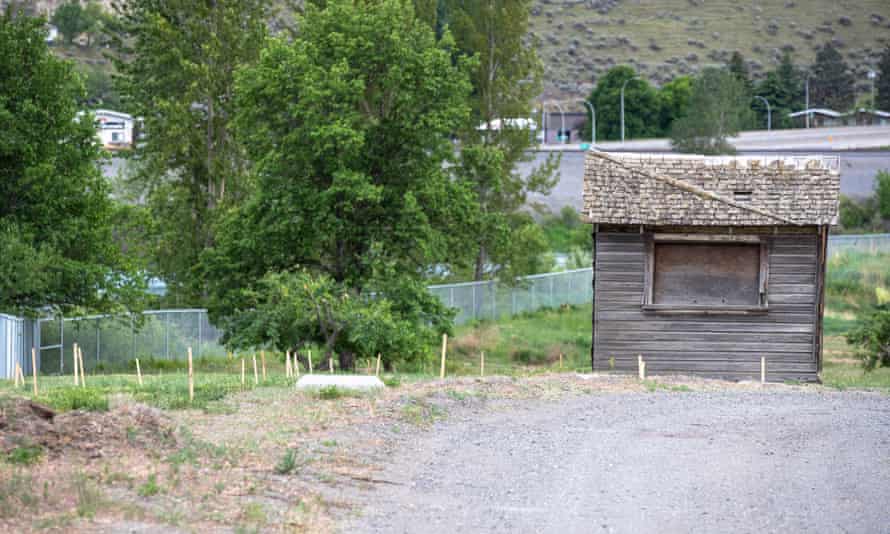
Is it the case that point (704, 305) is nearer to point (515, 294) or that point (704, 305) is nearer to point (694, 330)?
point (694, 330)

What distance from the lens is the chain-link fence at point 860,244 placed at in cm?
6569

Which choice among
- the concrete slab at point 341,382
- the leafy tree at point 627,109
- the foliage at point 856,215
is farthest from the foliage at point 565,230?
the concrete slab at point 341,382

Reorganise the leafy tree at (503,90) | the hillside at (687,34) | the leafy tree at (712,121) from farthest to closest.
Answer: the hillside at (687,34), the leafy tree at (712,121), the leafy tree at (503,90)

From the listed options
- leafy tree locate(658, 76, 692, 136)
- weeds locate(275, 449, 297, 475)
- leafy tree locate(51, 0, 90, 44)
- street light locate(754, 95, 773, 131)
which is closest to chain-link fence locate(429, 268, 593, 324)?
weeds locate(275, 449, 297, 475)

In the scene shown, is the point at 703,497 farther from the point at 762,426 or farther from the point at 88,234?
the point at 88,234

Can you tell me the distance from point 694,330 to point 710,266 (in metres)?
1.73

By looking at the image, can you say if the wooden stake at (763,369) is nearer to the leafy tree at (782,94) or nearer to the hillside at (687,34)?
the leafy tree at (782,94)

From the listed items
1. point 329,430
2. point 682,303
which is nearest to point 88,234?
point 682,303

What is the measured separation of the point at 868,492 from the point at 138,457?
326 inches

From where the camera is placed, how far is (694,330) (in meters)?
30.0

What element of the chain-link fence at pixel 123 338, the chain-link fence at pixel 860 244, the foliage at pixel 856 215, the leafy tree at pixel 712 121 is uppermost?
the leafy tree at pixel 712 121

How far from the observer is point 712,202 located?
96.9 ft

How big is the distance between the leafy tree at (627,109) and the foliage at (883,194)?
37.0m

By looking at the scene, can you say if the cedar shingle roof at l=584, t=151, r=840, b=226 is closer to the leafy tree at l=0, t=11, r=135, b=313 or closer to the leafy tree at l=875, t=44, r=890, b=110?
the leafy tree at l=0, t=11, r=135, b=313
